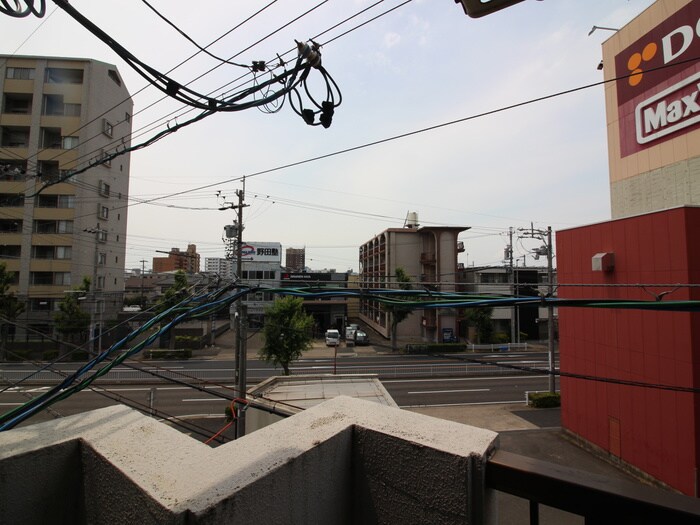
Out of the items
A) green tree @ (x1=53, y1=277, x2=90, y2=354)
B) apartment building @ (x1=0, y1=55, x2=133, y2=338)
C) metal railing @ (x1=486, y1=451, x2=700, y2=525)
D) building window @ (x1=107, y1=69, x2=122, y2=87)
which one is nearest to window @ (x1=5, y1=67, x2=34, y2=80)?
apartment building @ (x1=0, y1=55, x2=133, y2=338)

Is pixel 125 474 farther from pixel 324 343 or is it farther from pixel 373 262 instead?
pixel 373 262

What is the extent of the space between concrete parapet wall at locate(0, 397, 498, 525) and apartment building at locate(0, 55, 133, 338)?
29707mm

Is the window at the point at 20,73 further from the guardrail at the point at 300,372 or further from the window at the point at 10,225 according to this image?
the guardrail at the point at 300,372

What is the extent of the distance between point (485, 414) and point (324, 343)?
19650 millimetres

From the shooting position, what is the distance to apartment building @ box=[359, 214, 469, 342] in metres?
32.4

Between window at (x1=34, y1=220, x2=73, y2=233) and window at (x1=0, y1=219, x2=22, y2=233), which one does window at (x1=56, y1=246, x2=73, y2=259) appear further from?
window at (x1=0, y1=219, x2=22, y2=233)

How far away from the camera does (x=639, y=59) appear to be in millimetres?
10820

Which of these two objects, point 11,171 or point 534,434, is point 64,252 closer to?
point 11,171

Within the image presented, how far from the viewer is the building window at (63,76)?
1113 inches

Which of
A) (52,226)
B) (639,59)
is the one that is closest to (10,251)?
(52,226)

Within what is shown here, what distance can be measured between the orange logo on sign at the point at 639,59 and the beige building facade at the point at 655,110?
0.08 feet

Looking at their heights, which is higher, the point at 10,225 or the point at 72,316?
the point at 10,225

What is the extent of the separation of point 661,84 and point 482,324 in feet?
77.7

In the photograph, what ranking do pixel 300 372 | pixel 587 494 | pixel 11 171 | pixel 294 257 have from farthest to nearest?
pixel 294 257, pixel 300 372, pixel 11 171, pixel 587 494
